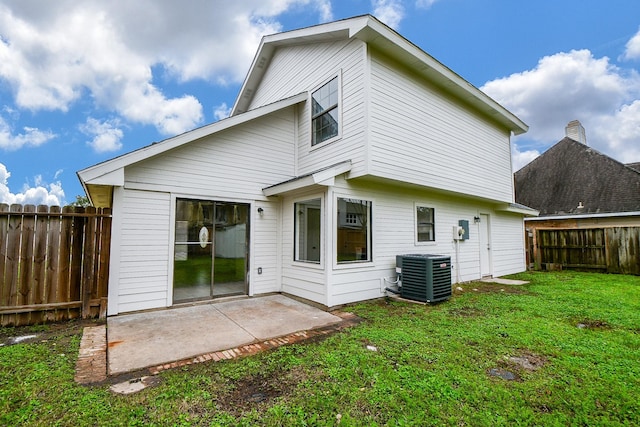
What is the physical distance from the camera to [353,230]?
20.6ft

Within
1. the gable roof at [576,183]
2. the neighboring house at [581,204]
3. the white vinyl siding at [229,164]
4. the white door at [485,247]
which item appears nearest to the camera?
the white vinyl siding at [229,164]

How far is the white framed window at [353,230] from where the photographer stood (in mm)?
6027

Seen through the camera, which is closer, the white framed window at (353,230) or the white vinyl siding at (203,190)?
the white vinyl siding at (203,190)

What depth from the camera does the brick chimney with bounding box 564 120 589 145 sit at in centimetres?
1672

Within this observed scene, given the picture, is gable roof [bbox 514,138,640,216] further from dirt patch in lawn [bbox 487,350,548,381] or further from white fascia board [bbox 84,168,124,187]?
white fascia board [bbox 84,168,124,187]

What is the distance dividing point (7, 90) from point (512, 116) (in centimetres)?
2296

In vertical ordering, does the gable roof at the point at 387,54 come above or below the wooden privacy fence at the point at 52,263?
above

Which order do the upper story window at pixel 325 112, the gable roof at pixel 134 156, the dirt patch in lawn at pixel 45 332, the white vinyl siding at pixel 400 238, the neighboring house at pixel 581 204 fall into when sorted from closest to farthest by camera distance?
the dirt patch in lawn at pixel 45 332 < the gable roof at pixel 134 156 < the white vinyl siding at pixel 400 238 < the upper story window at pixel 325 112 < the neighboring house at pixel 581 204

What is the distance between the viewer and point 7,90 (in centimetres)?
1412

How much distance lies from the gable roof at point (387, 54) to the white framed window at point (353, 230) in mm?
3344

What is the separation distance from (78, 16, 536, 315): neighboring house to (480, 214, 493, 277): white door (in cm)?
190

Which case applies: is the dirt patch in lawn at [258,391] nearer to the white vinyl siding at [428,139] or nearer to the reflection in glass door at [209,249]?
the reflection in glass door at [209,249]

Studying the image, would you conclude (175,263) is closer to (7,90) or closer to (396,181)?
(396,181)

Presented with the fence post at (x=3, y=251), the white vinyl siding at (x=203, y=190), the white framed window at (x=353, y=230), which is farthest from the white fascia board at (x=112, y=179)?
the white framed window at (x=353, y=230)
